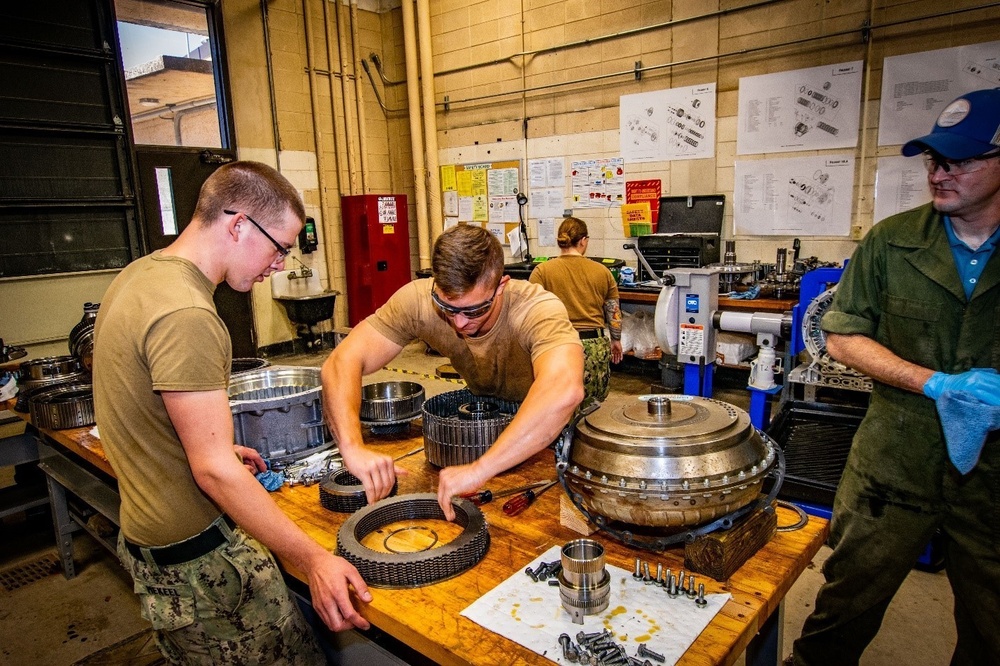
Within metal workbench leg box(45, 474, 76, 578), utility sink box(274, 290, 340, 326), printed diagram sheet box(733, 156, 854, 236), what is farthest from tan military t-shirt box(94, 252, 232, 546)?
utility sink box(274, 290, 340, 326)

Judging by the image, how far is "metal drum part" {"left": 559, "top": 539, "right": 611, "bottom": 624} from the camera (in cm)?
104

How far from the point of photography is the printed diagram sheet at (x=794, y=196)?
4418 millimetres

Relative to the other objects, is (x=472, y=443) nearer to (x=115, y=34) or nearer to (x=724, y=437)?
(x=724, y=437)

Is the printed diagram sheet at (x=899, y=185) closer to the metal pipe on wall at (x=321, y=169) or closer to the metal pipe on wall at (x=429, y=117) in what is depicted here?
the metal pipe on wall at (x=429, y=117)

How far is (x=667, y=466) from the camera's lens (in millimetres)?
1141

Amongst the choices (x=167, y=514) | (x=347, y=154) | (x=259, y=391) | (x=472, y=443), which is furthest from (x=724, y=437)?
(x=347, y=154)

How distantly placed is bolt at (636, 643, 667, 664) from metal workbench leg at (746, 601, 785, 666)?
0.55 meters

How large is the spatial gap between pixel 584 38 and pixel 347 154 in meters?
2.70

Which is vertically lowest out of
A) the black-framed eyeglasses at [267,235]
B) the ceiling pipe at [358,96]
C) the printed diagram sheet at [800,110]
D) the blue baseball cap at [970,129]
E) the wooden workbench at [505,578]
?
the wooden workbench at [505,578]

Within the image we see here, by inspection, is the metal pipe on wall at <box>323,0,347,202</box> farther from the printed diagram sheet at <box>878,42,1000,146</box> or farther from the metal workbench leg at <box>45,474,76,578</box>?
the printed diagram sheet at <box>878,42,1000,146</box>

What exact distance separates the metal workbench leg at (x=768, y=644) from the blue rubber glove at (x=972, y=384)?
2.05 ft

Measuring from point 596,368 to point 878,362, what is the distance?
5.95 ft

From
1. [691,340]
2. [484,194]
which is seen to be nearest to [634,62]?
[484,194]

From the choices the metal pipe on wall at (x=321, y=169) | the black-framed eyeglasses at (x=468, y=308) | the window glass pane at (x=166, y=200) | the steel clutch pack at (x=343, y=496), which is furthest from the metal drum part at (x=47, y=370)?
the metal pipe on wall at (x=321, y=169)
